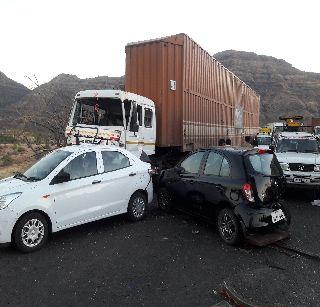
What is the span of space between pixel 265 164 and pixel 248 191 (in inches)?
32.5

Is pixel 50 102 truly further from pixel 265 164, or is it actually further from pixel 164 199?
pixel 265 164

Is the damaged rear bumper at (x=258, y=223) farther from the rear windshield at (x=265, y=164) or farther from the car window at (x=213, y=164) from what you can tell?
the car window at (x=213, y=164)

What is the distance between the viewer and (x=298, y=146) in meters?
11.4

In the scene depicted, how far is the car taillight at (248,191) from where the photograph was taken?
235 inches

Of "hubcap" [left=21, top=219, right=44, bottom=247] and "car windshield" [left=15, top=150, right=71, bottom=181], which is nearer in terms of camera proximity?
"hubcap" [left=21, top=219, right=44, bottom=247]

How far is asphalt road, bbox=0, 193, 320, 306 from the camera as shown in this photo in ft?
14.3

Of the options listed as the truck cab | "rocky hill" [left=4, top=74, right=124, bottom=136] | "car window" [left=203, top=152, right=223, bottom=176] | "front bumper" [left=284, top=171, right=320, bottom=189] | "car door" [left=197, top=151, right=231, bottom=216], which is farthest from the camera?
"rocky hill" [left=4, top=74, right=124, bottom=136]

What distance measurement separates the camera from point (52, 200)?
19.7 ft

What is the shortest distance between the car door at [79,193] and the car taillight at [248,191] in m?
2.65

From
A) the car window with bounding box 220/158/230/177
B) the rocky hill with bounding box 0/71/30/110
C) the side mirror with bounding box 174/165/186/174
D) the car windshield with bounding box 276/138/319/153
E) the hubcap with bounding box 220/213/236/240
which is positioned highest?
the rocky hill with bounding box 0/71/30/110

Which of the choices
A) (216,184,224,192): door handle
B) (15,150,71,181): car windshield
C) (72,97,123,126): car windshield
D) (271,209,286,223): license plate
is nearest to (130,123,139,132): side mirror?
(72,97,123,126): car windshield

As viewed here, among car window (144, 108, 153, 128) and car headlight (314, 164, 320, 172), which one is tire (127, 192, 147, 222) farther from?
car headlight (314, 164, 320, 172)

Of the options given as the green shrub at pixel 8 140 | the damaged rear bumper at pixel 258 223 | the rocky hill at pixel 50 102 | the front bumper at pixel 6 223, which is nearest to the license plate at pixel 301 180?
the damaged rear bumper at pixel 258 223

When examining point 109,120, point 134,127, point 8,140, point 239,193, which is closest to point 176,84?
point 134,127
